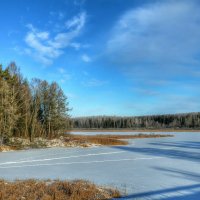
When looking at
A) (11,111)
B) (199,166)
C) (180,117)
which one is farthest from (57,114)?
(180,117)

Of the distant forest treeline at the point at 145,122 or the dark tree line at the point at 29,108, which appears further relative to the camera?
the distant forest treeline at the point at 145,122

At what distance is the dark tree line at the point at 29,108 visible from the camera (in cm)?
2108

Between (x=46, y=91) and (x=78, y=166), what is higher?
(x=46, y=91)

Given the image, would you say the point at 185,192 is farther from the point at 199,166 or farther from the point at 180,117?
the point at 180,117

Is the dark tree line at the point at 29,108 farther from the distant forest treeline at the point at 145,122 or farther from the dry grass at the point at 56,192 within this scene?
the distant forest treeline at the point at 145,122

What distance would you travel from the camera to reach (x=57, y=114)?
98.1ft

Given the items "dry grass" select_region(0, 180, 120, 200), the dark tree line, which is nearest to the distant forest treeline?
the dark tree line

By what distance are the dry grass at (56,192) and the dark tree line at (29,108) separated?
14900 millimetres

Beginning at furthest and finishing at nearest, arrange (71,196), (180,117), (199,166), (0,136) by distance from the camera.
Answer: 1. (180,117)
2. (0,136)
3. (199,166)
4. (71,196)

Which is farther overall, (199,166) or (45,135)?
(45,135)

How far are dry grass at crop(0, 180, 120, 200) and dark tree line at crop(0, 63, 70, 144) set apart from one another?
14.9m

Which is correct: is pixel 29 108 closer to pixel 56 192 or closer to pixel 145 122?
pixel 56 192

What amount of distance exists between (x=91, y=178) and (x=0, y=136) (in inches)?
560

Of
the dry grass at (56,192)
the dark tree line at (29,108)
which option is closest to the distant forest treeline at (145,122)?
the dark tree line at (29,108)
